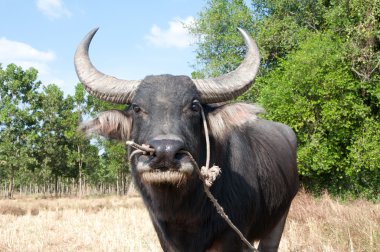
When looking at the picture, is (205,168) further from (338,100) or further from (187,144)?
(338,100)

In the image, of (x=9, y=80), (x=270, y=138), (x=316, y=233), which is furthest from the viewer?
(x=9, y=80)

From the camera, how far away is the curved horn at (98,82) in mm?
3465

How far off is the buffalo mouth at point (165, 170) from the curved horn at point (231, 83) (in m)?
0.88

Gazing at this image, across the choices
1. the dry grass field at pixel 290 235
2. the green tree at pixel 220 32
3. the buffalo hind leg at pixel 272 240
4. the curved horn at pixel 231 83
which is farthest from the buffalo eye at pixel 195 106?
the green tree at pixel 220 32

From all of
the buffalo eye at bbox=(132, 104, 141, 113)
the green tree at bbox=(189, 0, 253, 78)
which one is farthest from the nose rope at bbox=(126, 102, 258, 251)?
the green tree at bbox=(189, 0, 253, 78)

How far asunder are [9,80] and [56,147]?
7302mm

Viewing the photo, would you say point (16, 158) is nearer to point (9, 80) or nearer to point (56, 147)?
point (56, 147)

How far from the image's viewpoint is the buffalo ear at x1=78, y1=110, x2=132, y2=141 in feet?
11.4

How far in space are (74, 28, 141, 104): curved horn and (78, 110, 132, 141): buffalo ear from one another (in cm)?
13

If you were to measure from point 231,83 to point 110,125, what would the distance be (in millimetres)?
1073

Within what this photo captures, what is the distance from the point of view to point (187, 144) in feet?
9.42

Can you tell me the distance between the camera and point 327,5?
21500 mm

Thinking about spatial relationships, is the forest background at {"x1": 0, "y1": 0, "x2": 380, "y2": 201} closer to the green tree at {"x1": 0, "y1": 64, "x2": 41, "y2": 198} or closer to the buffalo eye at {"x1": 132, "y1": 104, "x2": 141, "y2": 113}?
the buffalo eye at {"x1": 132, "y1": 104, "x2": 141, "y2": 113}

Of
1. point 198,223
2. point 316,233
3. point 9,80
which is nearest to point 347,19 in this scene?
point 316,233
